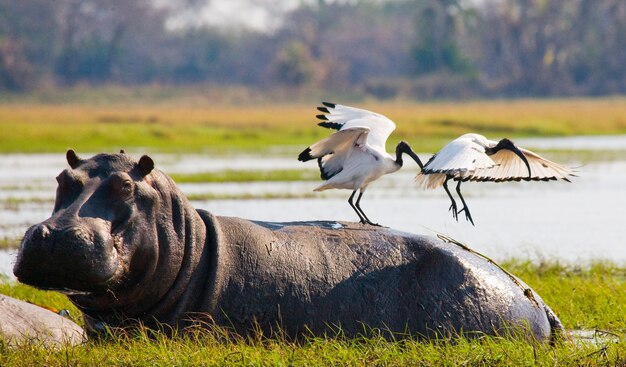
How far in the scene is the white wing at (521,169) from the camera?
6266 millimetres

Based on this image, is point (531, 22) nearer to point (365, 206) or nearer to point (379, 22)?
point (379, 22)

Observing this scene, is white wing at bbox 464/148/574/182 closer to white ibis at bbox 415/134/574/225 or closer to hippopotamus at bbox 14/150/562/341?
white ibis at bbox 415/134/574/225

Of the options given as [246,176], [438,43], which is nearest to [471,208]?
[246,176]

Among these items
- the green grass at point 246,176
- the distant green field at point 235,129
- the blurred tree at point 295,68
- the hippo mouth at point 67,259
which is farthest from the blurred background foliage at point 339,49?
the hippo mouth at point 67,259

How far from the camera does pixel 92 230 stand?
4.90 metres

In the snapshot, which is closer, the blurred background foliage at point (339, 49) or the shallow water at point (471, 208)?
the shallow water at point (471, 208)

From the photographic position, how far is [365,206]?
17.1m

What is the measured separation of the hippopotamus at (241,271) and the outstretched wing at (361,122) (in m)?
0.62

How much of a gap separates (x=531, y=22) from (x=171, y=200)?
6419 centimetres

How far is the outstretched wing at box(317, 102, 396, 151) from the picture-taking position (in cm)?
661

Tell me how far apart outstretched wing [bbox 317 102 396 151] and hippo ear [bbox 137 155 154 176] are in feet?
4.94

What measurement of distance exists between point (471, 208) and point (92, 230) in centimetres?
1278

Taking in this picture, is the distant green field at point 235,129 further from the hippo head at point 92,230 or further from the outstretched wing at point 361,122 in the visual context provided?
the hippo head at point 92,230

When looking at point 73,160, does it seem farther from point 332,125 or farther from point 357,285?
point 332,125
